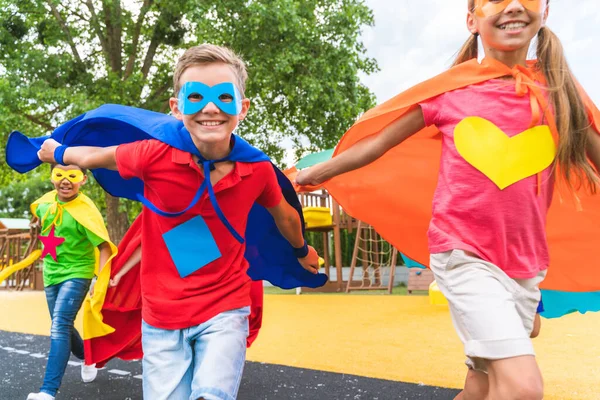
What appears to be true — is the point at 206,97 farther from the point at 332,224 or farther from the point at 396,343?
the point at 332,224

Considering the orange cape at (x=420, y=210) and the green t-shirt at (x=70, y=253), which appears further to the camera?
the green t-shirt at (x=70, y=253)

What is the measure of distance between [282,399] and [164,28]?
51.5 feet

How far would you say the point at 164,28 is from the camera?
739 inches

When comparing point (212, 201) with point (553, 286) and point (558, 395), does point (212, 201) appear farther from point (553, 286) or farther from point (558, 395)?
point (558, 395)

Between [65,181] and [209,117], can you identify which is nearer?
[209,117]

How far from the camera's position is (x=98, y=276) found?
199 inches

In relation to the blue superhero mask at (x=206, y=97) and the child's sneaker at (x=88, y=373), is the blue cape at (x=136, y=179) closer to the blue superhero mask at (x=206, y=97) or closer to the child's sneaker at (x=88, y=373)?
the blue superhero mask at (x=206, y=97)

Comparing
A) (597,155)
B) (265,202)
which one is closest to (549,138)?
(597,155)

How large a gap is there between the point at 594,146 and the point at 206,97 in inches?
70.1

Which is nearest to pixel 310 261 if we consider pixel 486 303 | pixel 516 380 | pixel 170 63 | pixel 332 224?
pixel 486 303

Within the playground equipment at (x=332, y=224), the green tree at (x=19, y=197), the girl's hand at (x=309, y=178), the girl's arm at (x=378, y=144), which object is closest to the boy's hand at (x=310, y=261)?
the girl's hand at (x=309, y=178)

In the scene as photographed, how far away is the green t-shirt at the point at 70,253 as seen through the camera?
5.23 meters

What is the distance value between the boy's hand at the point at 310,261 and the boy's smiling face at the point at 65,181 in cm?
234

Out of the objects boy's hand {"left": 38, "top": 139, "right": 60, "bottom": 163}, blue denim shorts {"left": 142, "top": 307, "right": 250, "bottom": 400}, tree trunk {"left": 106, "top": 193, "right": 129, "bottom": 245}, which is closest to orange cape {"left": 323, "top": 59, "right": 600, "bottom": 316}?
blue denim shorts {"left": 142, "top": 307, "right": 250, "bottom": 400}
